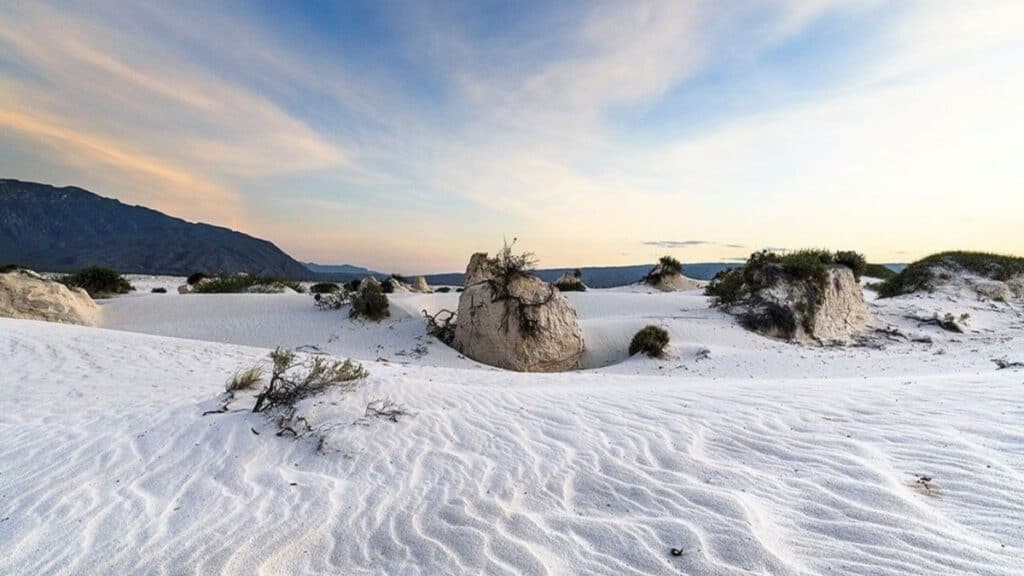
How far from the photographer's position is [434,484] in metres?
3.77

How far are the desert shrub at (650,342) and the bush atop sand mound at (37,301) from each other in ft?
50.2

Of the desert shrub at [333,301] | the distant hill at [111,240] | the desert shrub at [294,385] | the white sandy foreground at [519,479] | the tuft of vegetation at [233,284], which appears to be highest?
the distant hill at [111,240]

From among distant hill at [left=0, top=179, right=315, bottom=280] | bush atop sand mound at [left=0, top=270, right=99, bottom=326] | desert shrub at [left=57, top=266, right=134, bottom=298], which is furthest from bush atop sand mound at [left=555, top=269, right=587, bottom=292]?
distant hill at [left=0, top=179, right=315, bottom=280]

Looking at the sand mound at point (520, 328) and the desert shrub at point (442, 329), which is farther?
the desert shrub at point (442, 329)

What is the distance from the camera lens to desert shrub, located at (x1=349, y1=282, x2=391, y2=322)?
14.7 meters

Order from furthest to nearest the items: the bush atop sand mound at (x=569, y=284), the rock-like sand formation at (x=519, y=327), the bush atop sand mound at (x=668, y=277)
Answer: the bush atop sand mound at (x=668, y=277) → the bush atop sand mound at (x=569, y=284) → the rock-like sand formation at (x=519, y=327)

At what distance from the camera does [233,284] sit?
21578 millimetres

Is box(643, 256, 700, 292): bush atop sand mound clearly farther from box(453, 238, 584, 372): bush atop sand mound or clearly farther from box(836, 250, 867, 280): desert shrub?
box(453, 238, 584, 372): bush atop sand mound

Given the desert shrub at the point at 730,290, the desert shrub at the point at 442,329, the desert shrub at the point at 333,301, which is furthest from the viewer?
the desert shrub at the point at 333,301

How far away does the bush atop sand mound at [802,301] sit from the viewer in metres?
13.6

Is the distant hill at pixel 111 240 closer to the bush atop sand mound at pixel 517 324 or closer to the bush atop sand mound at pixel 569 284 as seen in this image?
the bush atop sand mound at pixel 569 284

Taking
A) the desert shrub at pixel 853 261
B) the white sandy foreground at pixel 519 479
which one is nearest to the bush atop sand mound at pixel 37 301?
the white sandy foreground at pixel 519 479

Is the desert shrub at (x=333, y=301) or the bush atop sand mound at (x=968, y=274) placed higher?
the bush atop sand mound at (x=968, y=274)

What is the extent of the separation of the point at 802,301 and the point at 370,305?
1224cm
